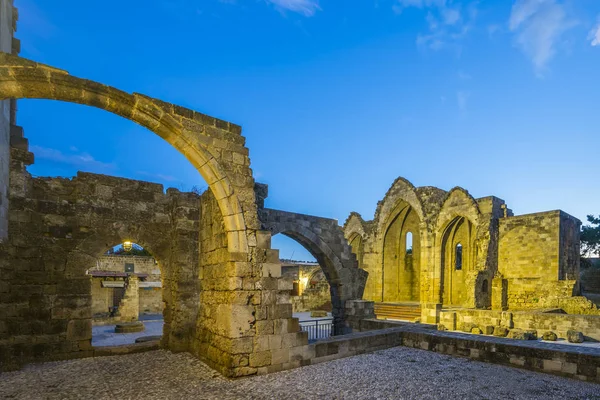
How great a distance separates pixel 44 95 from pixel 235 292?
3681mm

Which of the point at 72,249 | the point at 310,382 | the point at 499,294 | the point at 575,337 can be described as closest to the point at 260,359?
the point at 310,382

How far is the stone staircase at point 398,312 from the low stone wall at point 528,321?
3.24 m

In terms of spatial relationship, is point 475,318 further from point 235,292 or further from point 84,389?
point 84,389

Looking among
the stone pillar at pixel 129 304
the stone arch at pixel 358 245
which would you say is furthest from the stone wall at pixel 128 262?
the stone arch at pixel 358 245

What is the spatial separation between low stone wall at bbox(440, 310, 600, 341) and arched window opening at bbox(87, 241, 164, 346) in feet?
37.3

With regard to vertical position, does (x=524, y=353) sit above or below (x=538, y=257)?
below

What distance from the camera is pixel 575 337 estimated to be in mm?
10984

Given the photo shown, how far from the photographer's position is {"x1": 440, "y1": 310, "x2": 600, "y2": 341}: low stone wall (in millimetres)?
11516

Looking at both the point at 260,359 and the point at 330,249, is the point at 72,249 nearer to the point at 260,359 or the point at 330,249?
the point at 260,359

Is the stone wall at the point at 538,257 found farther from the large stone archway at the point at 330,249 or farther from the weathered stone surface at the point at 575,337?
the large stone archway at the point at 330,249

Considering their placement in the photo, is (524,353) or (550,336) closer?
(524,353)

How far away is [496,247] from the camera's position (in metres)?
19.2

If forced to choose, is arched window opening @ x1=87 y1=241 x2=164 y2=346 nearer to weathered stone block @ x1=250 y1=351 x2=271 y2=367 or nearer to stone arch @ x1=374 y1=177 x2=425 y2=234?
weathered stone block @ x1=250 y1=351 x2=271 y2=367

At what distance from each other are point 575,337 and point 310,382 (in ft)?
34.3
